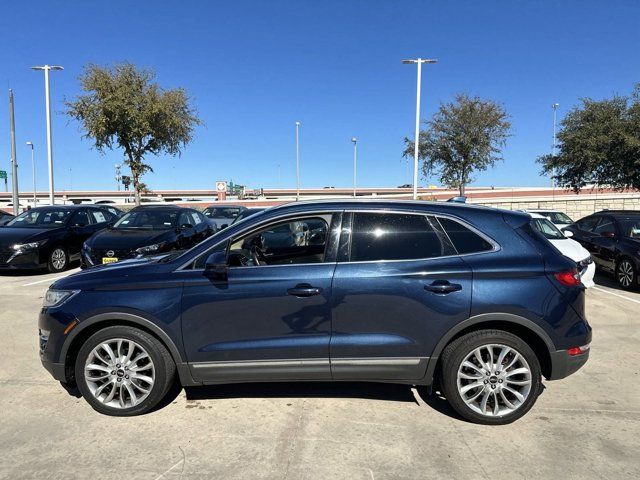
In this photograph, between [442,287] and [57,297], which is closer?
[442,287]

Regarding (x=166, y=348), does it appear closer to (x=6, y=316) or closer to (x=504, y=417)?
(x=504, y=417)

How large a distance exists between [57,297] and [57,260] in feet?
25.5

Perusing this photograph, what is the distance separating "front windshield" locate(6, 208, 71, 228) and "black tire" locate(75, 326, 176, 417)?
8.66 meters

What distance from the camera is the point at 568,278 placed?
346cm

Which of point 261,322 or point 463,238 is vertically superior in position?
point 463,238

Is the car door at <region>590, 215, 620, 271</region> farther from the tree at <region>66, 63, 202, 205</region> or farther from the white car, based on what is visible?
the tree at <region>66, 63, 202, 205</region>

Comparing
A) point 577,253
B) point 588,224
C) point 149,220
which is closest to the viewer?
point 577,253

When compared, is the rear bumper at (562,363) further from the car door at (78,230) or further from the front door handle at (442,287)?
the car door at (78,230)

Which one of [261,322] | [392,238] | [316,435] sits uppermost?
[392,238]

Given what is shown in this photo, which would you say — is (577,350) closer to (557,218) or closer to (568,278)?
(568,278)

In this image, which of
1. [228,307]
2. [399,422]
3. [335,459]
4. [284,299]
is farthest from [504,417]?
[228,307]

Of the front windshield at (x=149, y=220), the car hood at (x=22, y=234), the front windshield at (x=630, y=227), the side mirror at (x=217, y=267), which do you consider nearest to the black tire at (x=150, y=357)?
the side mirror at (x=217, y=267)

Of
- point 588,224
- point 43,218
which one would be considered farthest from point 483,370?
point 43,218

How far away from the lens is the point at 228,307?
11.3 ft
